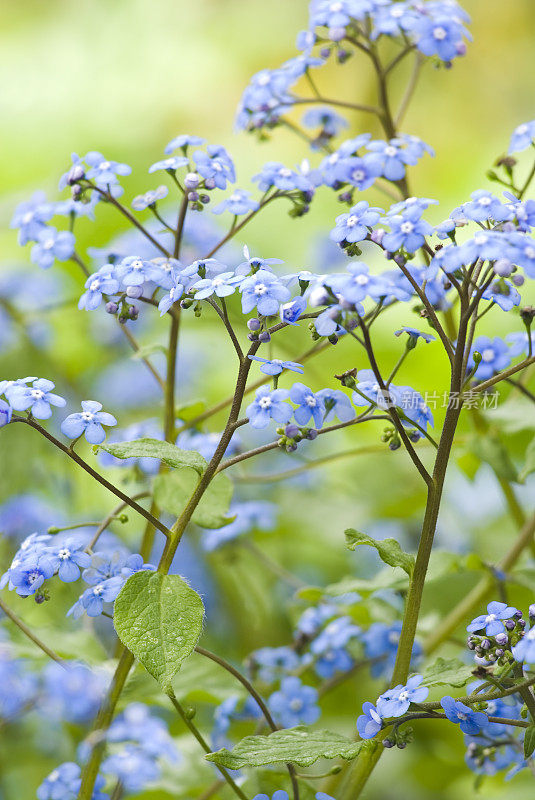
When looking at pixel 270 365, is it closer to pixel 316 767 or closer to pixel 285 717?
pixel 285 717

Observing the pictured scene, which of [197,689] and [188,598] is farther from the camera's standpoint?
[197,689]

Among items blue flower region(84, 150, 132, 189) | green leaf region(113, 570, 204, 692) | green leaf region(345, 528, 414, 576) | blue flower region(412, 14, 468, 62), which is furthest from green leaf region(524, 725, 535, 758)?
blue flower region(412, 14, 468, 62)

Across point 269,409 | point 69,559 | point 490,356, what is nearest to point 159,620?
point 69,559

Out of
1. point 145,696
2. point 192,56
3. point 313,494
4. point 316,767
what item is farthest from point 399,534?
point 192,56

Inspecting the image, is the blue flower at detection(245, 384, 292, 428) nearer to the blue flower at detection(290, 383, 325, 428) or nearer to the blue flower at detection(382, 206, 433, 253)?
the blue flower at detection(290, 383, 325, 428)

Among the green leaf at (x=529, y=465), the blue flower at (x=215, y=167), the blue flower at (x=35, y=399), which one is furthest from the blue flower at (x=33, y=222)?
the green leaf at (x=529, y=465)

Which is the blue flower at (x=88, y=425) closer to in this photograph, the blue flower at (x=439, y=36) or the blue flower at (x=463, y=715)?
the blue flower at (x=463, y=715)
